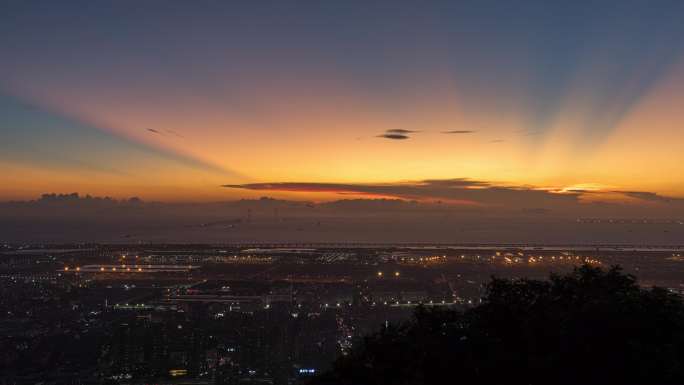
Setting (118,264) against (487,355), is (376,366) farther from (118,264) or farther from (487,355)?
(118,264)

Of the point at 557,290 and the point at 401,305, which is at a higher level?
the point at 557,290

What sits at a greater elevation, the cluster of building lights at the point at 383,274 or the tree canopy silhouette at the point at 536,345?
the tree canopy silhouette at the point at 536,345

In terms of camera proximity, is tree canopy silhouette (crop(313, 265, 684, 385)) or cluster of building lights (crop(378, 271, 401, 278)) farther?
cluster of building lights (crop(378, 271, 401, 278))

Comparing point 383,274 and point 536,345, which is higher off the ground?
point 536,345

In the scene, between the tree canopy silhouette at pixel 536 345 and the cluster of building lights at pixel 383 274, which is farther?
the cluster of building lights at pixel 383 274

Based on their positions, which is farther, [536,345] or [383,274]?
[383,274]

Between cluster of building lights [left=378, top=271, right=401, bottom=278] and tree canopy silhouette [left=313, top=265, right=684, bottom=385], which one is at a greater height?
tree canopy silhouette [left=313, top=265, right=684, bottom=385]

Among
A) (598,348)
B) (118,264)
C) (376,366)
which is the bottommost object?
(118,264)

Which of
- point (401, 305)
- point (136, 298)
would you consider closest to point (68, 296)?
point (136, 298)
